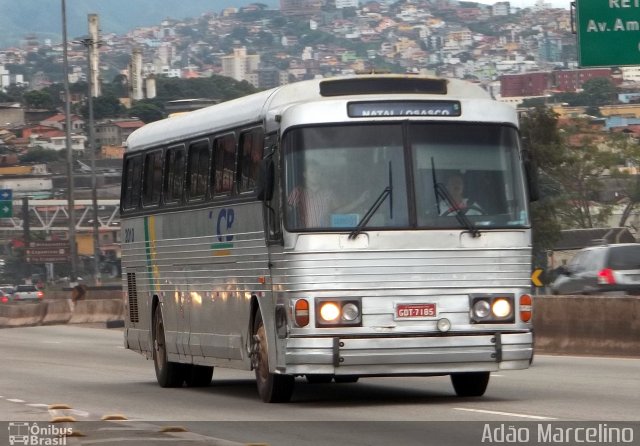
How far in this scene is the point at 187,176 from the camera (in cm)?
1952

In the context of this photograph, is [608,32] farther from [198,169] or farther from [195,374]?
[198,169]

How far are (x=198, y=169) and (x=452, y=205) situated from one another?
4.03 metres

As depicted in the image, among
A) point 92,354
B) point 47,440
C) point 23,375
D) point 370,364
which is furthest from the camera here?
point 92,354

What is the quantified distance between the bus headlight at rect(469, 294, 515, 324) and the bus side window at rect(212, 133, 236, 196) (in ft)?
10.5

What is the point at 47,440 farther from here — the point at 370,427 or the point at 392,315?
the point at 392,315

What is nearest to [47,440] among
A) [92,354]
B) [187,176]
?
[187,176]

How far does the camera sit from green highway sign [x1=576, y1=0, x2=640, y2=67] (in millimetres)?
27781

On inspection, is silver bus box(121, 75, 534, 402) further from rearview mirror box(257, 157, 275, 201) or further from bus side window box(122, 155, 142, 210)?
bus side window box(122, 155, 142, 210)

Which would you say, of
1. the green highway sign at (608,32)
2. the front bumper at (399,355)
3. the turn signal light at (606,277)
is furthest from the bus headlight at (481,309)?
the turn signal light at (606,277)

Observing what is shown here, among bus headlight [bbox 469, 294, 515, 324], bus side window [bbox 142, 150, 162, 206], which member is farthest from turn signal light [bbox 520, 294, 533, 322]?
bus side window [bbox 142, 150, 162, 206]

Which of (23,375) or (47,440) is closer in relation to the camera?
(47,440)

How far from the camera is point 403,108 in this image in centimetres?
1620

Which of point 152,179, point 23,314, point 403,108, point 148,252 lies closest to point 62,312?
point 23,314

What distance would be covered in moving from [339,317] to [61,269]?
139072 mm
